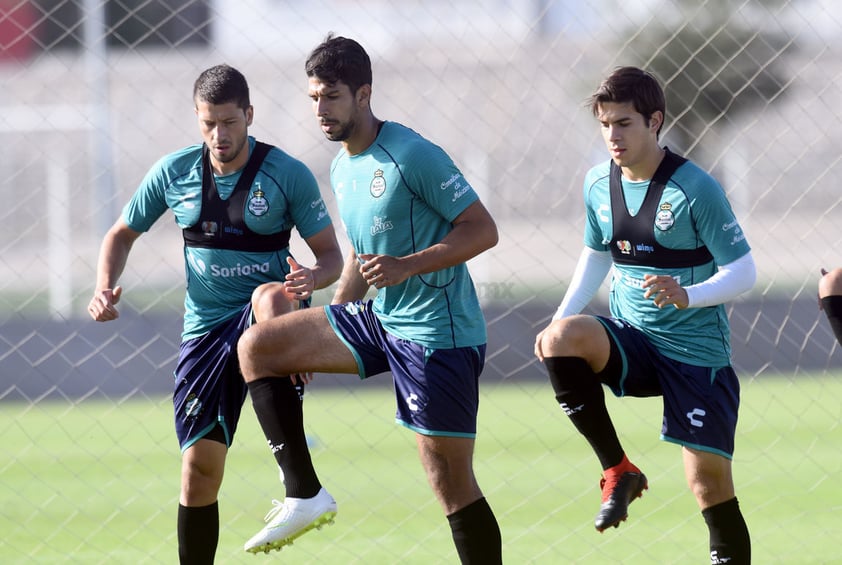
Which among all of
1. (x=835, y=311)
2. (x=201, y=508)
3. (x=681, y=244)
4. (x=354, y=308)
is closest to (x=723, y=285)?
(x=681, y=244)

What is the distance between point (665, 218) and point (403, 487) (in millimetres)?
4062

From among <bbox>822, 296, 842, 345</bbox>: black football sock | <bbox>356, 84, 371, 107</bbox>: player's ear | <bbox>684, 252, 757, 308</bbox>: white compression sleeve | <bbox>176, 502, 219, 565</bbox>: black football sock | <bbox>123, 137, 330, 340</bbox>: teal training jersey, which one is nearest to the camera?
<bbox>684, 252, 757, 308</bbox>: white compression sleeve

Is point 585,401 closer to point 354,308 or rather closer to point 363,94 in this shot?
point 354,308

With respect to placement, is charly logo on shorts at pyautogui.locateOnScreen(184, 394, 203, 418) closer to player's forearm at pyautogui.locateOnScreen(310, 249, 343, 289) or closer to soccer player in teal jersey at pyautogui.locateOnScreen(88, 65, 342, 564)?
soccer player in teal jersey at pyautogui.locateOnScreen(88, 65, 342, 564)

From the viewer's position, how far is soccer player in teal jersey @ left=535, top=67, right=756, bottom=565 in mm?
4449

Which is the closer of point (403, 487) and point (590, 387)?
point (590, 387)

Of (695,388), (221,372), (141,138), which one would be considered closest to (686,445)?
(695,388)

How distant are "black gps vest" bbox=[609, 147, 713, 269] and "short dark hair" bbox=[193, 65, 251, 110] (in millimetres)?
1444

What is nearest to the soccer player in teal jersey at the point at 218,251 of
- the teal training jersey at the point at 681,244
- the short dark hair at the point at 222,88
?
the short dark hair at the point at 222,88

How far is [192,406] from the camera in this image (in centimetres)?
483

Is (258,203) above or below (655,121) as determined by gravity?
below

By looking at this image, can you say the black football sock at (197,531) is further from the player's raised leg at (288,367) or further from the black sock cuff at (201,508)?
the player's raised leg at (288,367)

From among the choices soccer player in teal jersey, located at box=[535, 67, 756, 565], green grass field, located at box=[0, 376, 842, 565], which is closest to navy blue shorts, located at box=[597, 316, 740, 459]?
soccer player in teal jersey, located at box=[535, 67, 756, 565]

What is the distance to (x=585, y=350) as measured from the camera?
4.50m
